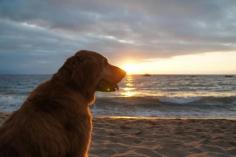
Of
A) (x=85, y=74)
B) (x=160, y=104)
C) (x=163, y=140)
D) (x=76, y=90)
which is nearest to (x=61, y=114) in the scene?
(x=76, y=90)

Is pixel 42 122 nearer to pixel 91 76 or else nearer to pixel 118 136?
pixel 91 76

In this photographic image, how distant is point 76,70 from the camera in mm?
3670

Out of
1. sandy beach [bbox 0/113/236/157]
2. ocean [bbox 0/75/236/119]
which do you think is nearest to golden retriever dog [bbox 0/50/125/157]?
sandy beach [bbox 0/113/236/157]

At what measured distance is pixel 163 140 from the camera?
7.41 metres

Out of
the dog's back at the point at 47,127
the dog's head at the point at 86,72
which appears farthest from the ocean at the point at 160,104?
the dog's back at the point at 47,127

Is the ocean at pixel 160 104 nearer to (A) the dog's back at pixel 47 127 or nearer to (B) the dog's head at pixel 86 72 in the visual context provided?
(B) the dog's head at pixel 86 72

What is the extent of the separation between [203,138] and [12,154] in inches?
221

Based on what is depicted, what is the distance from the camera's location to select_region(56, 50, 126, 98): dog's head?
369 centimetres

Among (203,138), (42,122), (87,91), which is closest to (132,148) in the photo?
(203,138)

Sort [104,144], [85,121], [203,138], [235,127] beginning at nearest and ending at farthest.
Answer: [85,121] < [104,144] < [203,138] < [235,127]

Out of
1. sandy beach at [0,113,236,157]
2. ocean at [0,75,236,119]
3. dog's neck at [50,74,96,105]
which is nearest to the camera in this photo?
dog's neck at [50,74,96,105]

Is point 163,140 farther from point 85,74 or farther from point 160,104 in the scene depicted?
point 160,104

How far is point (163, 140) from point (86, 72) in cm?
418

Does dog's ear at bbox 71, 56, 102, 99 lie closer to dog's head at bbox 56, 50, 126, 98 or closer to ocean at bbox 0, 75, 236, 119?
dog's head at bbox 56, 50, 126, 98
